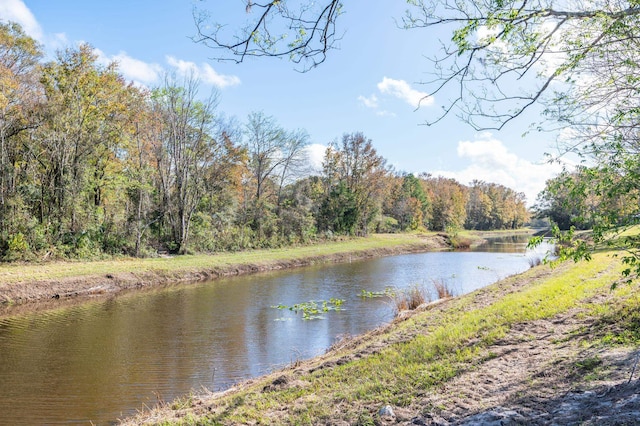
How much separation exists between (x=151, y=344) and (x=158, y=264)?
12.9m

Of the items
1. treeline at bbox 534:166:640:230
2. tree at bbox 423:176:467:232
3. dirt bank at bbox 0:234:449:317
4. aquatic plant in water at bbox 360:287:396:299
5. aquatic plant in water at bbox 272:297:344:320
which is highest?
tree at bbox 423:176:467:232

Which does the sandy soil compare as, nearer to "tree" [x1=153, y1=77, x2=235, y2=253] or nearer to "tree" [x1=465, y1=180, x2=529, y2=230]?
"tree" [x1=153, y1=77, x2=235, y2=253]

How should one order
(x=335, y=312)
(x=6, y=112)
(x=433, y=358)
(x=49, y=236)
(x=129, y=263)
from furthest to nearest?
(x=129, y=263) → (x=49, y=236) → (x=6, y=112) → (x=335, y=312) → (x=433, y=358)

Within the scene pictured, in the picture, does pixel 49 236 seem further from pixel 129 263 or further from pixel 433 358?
pixel 433 358

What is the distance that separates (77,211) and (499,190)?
4188 inches

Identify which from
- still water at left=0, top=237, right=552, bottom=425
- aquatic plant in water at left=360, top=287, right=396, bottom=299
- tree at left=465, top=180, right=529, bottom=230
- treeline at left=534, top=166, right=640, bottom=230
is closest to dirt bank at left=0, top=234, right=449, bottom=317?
still water at left=0, top=237, right=552, bottom=425

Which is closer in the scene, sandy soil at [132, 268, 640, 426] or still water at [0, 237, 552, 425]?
sandy soil at [132, 268, 640, 426]

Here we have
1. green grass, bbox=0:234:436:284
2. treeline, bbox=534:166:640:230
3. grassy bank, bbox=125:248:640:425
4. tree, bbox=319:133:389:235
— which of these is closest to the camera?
grassy bank, bbox=125:248:640:425

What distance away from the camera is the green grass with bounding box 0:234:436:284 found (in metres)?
17.1

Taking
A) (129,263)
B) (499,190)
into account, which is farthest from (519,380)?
(499,190)

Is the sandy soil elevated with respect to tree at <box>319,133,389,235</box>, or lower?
lower

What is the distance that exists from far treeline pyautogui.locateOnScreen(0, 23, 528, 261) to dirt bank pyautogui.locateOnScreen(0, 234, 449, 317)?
371cm

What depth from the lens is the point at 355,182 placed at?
52.0 metres

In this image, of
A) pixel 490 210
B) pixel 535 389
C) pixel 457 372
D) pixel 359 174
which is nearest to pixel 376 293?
pixel 457 372
